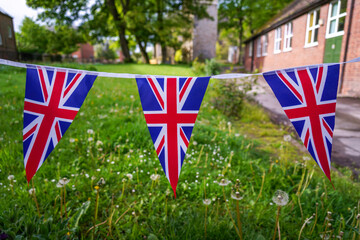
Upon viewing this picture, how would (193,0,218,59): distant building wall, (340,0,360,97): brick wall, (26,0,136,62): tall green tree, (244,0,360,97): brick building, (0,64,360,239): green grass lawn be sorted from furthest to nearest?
(193,0,218,59): distant building wall
(26,0,136,62): tall green tree
(340,0,360,97): brick wall
(244,0,360,97): brick building
(0,64,360,239): green grass lawn

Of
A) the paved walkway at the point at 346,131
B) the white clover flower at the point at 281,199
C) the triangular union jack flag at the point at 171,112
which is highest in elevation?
the triangular union jack flag at the point at 171,112

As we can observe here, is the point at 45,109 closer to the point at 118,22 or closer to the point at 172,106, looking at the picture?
the point at 172,106

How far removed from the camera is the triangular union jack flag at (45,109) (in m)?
1.51

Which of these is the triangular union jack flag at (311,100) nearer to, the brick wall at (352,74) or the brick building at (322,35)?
the brick building at (322,35)

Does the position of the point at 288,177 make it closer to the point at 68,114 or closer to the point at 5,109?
the point at 68,114

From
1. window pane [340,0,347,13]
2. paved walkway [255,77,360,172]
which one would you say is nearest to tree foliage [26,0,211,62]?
paved walkway [255,77,360,172]

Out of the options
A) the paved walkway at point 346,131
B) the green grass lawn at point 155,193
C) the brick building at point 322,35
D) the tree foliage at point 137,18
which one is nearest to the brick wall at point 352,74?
the brick building at point 322,35

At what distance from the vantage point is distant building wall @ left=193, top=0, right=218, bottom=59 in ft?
93.0

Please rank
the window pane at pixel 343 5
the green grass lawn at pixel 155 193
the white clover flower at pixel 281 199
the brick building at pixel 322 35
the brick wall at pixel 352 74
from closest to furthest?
the white clover flower at pixel 281 199 → the green grass lawn at pixel 155 193 → the window pane at pixel 343 5 → the brick building at pixel 322 35 → the brick wall at pixel 352 74

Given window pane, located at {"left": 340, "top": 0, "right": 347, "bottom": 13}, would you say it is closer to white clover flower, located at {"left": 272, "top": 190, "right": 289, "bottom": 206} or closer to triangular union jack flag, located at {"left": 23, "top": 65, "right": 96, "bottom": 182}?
white clover flower, located at {"left": 272, "top": 190, "right": 289, "bottom": 206}

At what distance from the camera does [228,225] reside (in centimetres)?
185

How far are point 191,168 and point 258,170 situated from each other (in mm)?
847

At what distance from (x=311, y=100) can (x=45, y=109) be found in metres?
1.79

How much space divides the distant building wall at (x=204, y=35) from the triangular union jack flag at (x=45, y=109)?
1094 inches
